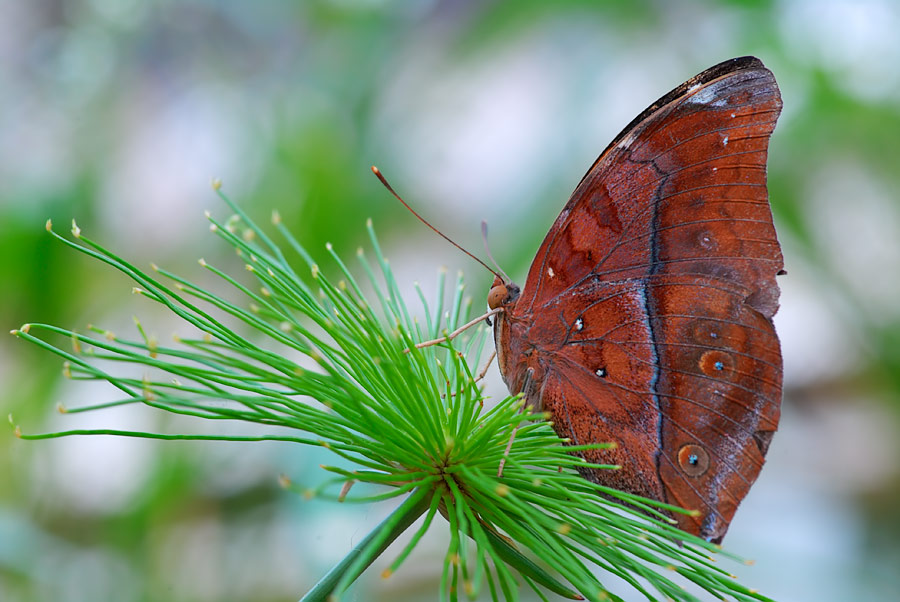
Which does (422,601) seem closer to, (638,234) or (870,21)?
(638,234)

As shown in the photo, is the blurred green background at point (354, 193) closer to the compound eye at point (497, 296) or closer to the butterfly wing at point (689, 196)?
the compound eye at point (497, 296)

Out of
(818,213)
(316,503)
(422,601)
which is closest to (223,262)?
(316,503)

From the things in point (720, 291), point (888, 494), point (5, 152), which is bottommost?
point (5, 152)

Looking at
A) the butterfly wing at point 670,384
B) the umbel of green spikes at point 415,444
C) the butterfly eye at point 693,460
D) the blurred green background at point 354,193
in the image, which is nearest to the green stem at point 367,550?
the umbel of green spikes at point 415,444

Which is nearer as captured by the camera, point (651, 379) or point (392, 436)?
point (392, 436)

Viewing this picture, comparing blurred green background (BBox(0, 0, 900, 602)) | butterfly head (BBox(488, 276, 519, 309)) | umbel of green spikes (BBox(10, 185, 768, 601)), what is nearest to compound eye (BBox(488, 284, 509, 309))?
butterfly head (BBox(488, 276, 519, 309))

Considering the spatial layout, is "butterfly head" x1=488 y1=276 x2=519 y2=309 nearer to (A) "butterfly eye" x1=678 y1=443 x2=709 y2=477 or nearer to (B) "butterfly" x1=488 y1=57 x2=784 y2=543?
(B) "butterfly" x1=488 y1=57 x2=784 y2=543
